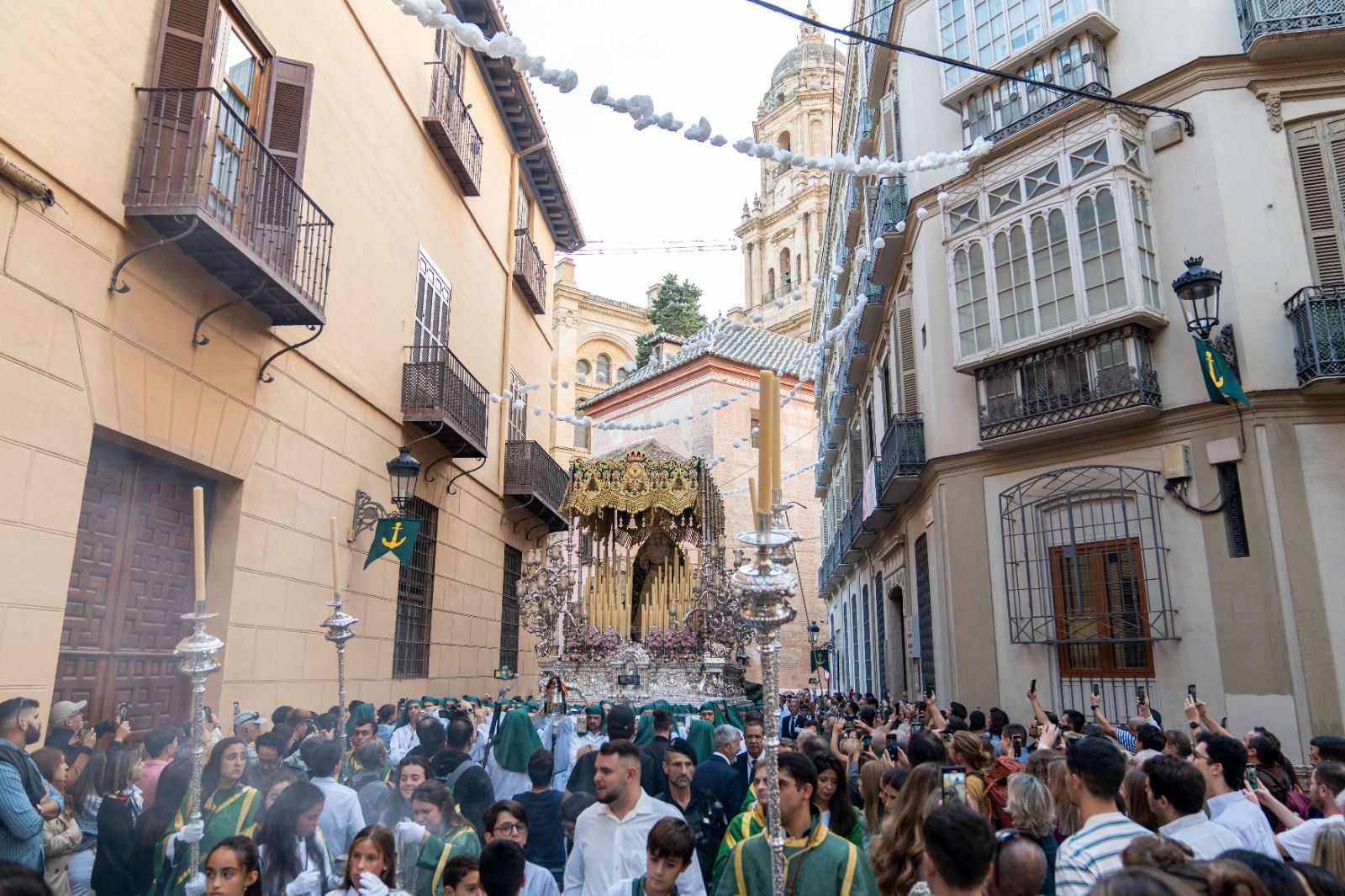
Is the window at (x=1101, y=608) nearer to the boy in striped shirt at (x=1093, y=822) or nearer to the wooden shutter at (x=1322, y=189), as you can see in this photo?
the wooden shutter at (x=1322, y=189)

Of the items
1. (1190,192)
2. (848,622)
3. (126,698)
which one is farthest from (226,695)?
(848,622)

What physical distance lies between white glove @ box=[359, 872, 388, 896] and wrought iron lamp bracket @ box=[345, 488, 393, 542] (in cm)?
781

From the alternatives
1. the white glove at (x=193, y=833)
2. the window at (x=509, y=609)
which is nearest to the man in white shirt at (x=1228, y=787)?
the white glove at (x=193, y=833)

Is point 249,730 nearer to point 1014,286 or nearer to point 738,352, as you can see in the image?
point 1014,286

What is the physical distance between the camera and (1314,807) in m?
Answer: 4.91

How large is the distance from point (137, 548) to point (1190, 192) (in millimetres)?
11380

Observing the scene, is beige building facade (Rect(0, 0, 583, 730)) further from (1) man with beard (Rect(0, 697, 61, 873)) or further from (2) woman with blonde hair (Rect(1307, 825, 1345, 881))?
(2) woman with blonde hair (Rect(1307, 825, 1345, 881))

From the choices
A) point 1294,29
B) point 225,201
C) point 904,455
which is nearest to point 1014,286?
point 904,455

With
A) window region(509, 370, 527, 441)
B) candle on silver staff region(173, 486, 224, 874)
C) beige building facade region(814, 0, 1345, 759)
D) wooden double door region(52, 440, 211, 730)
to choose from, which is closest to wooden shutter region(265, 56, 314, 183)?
wooden double door region(52, 440, 211, 730)

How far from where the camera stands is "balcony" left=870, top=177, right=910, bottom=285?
14328 mm

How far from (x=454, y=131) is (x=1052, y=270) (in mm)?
9401

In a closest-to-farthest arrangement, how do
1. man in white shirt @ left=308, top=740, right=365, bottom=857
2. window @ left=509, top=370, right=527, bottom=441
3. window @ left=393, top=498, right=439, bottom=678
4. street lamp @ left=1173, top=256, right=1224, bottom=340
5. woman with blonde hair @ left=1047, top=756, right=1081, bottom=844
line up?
woman with blonde hair @ left=1047, top=756, right=1081, bottom=844 < man in white shirt @ left=308, top=740, right=365, bottom=857 < street lamp @ left=1173, top=256, right=1224, bottom=340 < window @ left=393, top=498, right=439, bottom=678 < window @ left=509, top=370, right=527, bottom=441

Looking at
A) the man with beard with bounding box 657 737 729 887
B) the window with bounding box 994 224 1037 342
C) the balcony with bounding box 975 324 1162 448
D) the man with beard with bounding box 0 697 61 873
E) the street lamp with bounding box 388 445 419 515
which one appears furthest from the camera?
the window with bounding box 994 224 1037 342

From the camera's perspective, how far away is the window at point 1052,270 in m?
11.3
